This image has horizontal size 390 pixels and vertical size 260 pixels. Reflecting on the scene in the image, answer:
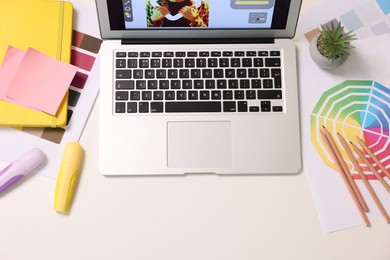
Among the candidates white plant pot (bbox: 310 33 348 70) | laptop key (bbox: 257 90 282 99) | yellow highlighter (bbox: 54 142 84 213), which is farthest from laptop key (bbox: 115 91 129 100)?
white plant pot (bbox: 310 33 348 70)

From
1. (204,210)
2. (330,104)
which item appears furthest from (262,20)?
(204,210)

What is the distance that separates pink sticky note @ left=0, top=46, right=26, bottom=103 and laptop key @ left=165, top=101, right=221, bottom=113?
0.26 meters

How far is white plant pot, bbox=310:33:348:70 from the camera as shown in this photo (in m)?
0.73

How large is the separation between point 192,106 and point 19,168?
0.97ft

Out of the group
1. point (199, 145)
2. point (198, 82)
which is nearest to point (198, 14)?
point (198, 82)

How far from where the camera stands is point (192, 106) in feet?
2.39

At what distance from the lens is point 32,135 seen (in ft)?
2.41

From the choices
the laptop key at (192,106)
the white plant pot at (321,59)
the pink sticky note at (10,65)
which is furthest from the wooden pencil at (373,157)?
the pink sticky note at (10,65)

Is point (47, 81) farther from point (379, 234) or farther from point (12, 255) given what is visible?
point (379, 234)

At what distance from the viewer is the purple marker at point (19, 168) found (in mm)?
704

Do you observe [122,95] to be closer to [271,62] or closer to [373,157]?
[271,62]

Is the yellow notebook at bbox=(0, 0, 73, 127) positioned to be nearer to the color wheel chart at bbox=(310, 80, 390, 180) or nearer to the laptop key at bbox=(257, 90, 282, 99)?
the laptop key at bbox=(257, 90, 282, 99)

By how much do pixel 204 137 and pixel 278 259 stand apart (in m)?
0.23

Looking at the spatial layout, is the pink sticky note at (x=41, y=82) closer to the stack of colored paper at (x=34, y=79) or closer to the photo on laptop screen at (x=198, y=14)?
the stack of colored paper at (x=34, y=79)
